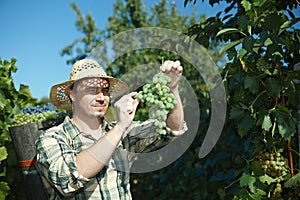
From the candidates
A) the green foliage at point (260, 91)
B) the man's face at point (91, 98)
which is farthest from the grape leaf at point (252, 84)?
the man's face at point (91, 98)

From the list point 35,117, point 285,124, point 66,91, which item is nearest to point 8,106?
point 35,117

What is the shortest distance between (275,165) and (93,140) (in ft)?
3.24

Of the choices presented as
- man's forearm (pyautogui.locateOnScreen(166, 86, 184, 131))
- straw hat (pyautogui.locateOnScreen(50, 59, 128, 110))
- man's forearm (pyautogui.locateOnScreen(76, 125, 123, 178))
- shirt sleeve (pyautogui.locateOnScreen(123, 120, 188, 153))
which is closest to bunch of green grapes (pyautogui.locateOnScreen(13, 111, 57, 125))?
straw hat (pyautogui.locateOnScreen(50, 59, 128, 110))

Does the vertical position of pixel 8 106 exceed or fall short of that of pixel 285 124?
it exceeds it

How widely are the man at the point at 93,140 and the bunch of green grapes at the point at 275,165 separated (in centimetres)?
60

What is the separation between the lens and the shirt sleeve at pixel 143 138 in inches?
83.5

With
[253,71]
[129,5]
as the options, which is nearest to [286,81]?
[253,71]

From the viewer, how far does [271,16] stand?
7.24 feet

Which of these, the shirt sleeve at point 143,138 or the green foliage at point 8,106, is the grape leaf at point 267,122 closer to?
the shirt sleeve at point 143,138

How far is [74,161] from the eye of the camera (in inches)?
68.8

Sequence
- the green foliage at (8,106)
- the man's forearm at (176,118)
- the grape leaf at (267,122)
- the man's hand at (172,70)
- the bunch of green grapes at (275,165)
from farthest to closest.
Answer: the green foliage at (8,106)
the bunch of green grapes at (275,165)
the grape leaf at (267,122)
the man's forearm at (176,118)
the man's hand at (172,70)

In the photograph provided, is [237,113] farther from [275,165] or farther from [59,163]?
[59,163]

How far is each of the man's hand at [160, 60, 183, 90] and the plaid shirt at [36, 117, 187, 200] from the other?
272 millimetres

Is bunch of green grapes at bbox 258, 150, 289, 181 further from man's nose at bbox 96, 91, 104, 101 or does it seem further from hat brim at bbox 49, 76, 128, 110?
man's nose at bbox 96, 91, 104, 101
